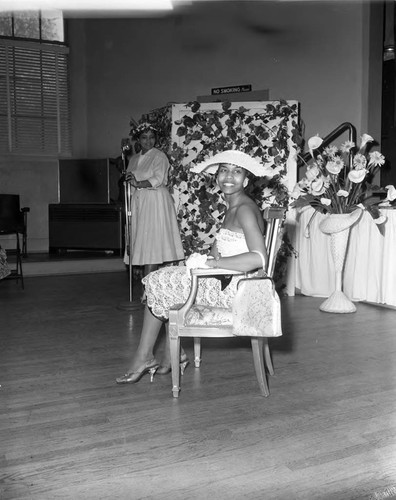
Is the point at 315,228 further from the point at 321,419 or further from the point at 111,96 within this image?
the point at 111,96

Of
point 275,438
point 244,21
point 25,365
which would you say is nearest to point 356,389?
point 275,438

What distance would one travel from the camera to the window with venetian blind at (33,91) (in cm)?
884

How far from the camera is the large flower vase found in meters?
4.92

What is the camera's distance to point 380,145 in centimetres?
614

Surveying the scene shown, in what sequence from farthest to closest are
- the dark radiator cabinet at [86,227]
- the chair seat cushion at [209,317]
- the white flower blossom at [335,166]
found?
the dark radiator cabinet at [86,227] < the white flower blossom at [335,166] < the chair seat cushion at [209,317]

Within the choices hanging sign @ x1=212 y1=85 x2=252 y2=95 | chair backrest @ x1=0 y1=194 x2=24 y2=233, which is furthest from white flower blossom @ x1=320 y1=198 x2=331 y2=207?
chair backrest @ x1=0 y1=194 x2=24 y2=233

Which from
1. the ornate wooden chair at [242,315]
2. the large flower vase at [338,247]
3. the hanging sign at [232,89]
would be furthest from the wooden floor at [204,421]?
the hanging sign at [232,89]

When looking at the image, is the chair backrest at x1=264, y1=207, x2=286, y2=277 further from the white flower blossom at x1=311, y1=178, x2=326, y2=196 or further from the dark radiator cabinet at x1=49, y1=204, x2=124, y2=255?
the dark radiator cabinet at x1=49, y1=204, x2=124, y2=255

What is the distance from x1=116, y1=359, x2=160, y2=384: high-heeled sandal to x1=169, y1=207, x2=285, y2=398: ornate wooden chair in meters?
0.28

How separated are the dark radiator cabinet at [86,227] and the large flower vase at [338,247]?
396cm

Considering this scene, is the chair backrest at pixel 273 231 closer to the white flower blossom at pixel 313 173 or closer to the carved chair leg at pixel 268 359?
the carved chair leg at pixel 268 359

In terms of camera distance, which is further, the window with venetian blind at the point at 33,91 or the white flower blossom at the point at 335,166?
the window with venetian blind at the point at 33,91

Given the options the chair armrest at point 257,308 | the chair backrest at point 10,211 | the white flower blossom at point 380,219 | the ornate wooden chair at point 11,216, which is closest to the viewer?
the chair armrest at point 257,308

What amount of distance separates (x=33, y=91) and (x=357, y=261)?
6.23m
